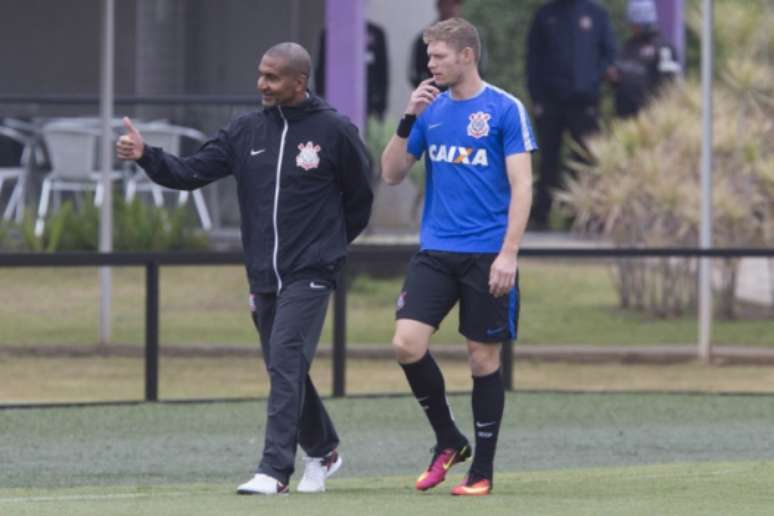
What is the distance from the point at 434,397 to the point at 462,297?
0.45m

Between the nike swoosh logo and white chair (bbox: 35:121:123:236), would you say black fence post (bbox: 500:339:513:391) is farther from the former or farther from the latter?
the nike swoosh logo

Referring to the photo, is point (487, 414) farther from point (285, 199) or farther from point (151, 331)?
point (151, 331)

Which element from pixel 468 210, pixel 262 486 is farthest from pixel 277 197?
pixel 262 486

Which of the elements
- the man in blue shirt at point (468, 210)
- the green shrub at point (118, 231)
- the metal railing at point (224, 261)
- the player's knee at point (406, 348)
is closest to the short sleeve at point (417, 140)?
the man in blue shirt at point (468, 210)

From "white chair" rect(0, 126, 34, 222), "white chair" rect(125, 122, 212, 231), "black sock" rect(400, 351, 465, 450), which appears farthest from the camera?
"white chair" rect(0, 126, 34, 222)

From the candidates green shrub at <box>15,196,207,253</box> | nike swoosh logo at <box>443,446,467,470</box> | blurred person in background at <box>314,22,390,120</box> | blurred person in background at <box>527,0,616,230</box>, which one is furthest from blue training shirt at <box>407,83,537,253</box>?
blurred person in background at <box>527,0,616,230</box>

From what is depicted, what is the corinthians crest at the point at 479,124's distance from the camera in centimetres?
789

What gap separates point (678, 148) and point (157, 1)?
14.1 feet

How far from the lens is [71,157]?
1633 centimetres

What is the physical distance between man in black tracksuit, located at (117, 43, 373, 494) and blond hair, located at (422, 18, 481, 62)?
53cm

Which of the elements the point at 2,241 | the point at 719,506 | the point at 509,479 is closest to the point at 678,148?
the point at 2,241

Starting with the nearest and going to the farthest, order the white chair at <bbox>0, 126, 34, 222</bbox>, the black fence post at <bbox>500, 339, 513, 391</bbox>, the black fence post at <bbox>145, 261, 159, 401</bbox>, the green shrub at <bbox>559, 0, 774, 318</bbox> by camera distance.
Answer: the black fence post at <bbox>145, 261, 159, 401</bbox> < the black fence post at <bbox>500, 339, 513, 391</bbox> < the white chair at <bbox>0, 126, 34, 222</bbox> < the green shrub at <bbox>559, 0, 774, 318</bbox>

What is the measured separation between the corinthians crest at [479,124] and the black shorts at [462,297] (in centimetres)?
46

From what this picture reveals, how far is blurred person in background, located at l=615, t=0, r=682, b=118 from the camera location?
1922 cm
